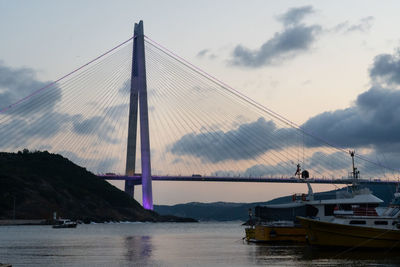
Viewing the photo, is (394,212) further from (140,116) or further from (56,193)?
(56,193)

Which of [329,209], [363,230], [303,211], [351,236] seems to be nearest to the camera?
[363,230]

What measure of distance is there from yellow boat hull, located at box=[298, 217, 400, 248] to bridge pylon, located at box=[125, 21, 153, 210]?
63.9 metres

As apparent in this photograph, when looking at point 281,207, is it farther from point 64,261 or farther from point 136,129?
point 136,129

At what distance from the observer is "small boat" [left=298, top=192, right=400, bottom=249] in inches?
1608

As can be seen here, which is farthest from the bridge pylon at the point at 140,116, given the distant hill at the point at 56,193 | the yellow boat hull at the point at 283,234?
the yellow boat hull at the point at 283,234

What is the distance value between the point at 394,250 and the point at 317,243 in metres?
5.98

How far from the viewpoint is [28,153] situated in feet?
604

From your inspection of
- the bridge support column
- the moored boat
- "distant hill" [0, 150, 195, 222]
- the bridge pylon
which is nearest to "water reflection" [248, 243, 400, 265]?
the moored boat

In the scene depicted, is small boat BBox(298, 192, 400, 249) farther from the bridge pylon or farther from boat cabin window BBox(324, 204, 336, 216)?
the bridge pylon

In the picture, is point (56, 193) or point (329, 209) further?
point (56, 193)

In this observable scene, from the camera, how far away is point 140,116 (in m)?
104

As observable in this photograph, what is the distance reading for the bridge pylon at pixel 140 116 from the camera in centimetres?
10369

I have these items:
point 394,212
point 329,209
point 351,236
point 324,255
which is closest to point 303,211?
point 329,209

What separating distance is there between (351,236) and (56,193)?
418 feet
